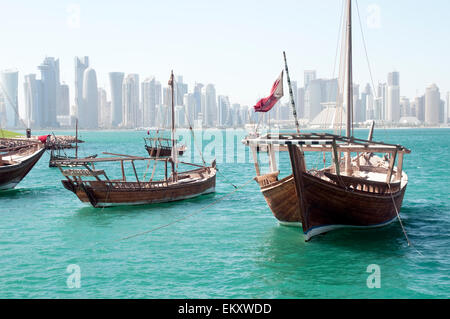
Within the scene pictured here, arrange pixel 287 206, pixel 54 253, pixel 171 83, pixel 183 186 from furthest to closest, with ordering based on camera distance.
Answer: pixel 171 83
pixel 183 186
pixel 287 206
pixel 54 253

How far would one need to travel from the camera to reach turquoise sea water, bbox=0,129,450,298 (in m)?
14.4

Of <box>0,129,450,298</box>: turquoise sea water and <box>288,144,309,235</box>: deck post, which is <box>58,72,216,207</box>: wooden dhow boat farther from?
<box>288,144,309,235</box>: deck post

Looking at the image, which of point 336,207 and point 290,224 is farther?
point 290,224

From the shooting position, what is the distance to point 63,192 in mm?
34625

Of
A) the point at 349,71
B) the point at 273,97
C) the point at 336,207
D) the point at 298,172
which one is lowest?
the point at 336,207

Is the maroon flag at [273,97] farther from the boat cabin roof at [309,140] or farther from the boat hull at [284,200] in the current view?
the boat hull at [284,200]

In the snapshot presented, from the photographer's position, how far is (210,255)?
17.8 metres

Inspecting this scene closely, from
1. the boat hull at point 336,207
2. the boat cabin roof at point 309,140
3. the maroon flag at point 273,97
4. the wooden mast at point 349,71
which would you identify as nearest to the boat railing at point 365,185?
the boat hull at point 336,207

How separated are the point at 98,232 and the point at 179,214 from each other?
16.6ft

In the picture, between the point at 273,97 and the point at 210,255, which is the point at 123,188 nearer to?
the point at 210,255

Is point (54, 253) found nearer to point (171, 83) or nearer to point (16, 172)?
point (171, 83)

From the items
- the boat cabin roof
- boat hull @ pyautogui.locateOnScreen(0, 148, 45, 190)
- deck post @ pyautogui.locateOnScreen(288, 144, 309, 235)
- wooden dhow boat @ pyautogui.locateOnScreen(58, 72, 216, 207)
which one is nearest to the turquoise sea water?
wooden dhow boat @ pyautogui.locateOnScreen(58, 72, 216, 207)
